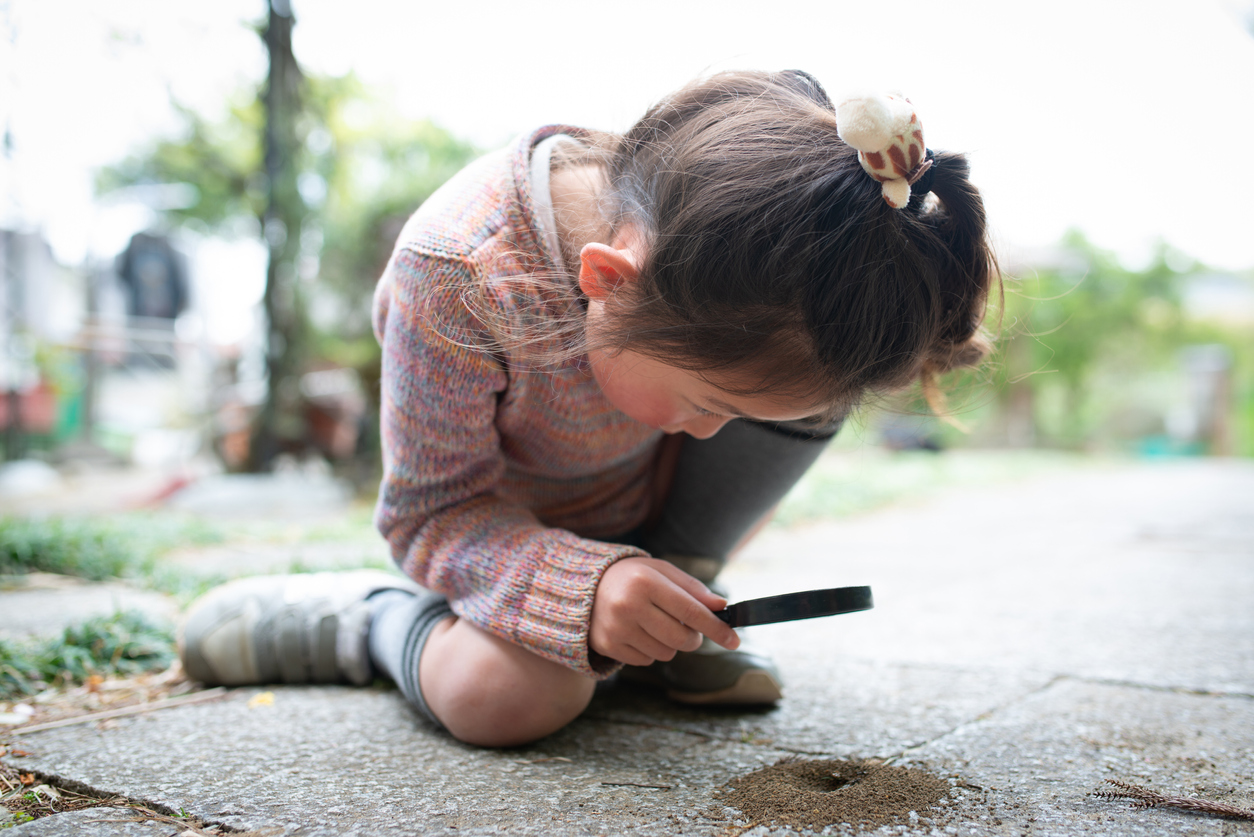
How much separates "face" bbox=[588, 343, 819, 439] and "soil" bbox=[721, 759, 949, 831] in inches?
13.1

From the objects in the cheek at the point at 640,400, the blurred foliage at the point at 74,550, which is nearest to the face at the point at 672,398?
the cheek at the point at 640,400

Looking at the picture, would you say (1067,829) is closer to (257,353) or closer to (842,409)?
(842,409)

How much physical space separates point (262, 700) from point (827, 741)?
647 millimetres

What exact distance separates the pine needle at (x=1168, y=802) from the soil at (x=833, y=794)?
0.14 meters

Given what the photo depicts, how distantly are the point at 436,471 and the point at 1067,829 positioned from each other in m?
0.67

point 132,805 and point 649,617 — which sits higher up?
point 649,617

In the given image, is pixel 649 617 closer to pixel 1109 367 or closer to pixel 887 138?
pixel 887 138

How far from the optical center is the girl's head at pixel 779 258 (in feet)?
2.37

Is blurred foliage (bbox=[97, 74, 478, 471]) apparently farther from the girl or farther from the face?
the face

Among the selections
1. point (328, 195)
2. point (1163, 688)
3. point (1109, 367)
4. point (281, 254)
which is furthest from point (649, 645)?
point (1109, 367)

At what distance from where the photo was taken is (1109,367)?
906 cm

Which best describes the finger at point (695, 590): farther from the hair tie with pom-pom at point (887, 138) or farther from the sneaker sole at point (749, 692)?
the hair tie with pom-pom at point (887, 138)

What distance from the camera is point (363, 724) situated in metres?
0.92

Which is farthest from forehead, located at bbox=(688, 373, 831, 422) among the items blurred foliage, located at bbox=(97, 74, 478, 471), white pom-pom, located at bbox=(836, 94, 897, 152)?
blurred foliage, located at bbox=(97, 74, 478, 471)
